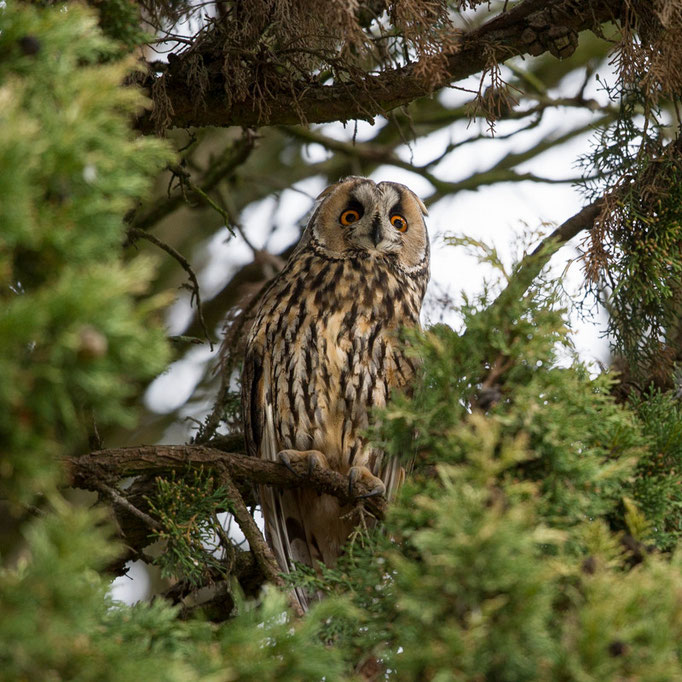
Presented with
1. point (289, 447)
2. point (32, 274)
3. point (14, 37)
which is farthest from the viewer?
point (289, 447)

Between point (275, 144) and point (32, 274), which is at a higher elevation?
point (275, 144)

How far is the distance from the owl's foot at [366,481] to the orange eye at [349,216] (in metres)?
1.00

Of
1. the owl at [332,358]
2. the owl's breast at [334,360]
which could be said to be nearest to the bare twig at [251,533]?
the owl at [332,358]

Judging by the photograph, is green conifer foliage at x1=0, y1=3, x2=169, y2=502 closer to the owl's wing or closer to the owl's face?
the owl's wing

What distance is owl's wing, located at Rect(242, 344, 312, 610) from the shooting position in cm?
277

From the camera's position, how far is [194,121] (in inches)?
100

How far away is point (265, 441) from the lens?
109 inches

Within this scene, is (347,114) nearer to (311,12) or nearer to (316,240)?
(311,12)

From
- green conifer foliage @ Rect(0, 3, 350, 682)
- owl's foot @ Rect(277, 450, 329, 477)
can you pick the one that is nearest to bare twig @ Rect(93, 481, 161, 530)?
owl's foot @ Rect(277, 450, 329, 477)

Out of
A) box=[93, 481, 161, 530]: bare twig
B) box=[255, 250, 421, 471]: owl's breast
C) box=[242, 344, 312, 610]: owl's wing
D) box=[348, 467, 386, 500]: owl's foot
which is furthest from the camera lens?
box=[242, 344, 312, 610]: owl's wing

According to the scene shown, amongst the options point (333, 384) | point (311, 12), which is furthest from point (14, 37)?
point (333, 384)

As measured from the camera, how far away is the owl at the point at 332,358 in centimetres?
265

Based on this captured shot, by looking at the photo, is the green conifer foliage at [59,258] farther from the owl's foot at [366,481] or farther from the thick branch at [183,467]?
the owl's foot at [366,481]

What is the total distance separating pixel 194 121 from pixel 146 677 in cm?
188
